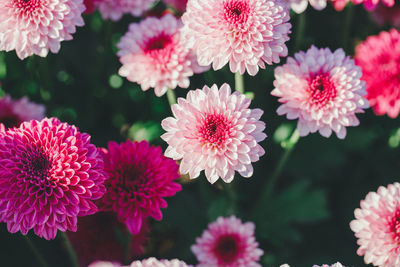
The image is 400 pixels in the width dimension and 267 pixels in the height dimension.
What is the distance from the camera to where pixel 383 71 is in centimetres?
129

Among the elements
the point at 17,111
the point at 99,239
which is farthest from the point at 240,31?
the point at 17,111

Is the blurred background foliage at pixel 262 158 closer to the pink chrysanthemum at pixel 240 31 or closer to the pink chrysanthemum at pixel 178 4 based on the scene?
the pink chrysanthemum at pixel 178 4

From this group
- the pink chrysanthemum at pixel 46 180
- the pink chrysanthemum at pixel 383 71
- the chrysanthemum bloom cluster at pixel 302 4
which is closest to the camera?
the pink chrysanthemum at pixel 46 180

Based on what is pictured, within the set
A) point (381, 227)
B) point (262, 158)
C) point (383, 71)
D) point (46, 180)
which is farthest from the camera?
point (262, 158)

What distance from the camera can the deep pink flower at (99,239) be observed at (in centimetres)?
117

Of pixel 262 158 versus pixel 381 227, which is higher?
pixel 262 158

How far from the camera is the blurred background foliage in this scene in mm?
1360

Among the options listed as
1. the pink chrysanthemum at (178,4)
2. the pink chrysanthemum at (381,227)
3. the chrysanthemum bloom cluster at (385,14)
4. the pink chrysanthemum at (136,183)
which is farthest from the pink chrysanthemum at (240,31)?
the chrysanthemum bloom cluster at (385,14)

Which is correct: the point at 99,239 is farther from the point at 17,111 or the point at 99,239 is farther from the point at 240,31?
the point at 240,31

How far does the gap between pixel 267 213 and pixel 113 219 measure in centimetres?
50

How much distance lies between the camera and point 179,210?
1.43 metres

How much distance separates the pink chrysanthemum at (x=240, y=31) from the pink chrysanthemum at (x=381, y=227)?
42 centimetres

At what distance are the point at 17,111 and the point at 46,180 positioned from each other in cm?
55

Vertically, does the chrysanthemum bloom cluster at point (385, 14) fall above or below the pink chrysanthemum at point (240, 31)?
above
